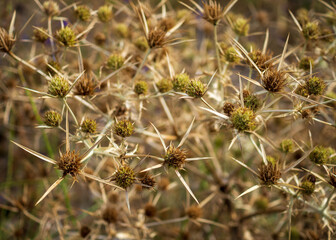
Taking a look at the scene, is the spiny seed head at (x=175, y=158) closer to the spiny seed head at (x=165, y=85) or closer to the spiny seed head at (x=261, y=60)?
the spiny seed head at (x=165, y=85)

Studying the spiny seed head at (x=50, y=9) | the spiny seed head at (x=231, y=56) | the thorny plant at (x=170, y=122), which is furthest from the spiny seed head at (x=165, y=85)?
the spiny seed head at (x=50, y=9)

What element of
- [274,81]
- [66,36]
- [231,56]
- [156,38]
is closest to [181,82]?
[156,38]

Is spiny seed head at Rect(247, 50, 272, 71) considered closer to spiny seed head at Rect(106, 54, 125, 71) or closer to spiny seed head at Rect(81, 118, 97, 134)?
spiny seed head at Rect(106, 54, 125, 71)

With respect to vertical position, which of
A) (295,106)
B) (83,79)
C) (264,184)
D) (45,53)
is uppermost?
(45,53)

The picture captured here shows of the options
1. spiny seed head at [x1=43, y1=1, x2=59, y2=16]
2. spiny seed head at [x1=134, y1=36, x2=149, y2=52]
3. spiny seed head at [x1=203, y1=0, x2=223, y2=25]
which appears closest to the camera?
spiny seed head at [x1=203, y1=0, x2=223, y2=25]

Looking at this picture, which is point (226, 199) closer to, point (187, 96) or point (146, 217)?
point (146, 217)

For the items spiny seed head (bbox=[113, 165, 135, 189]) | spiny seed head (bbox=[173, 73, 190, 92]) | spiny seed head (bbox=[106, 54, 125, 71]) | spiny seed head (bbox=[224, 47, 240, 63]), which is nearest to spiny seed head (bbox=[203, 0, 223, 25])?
spiny seed head (bbox=[224, 47, 240, 63])

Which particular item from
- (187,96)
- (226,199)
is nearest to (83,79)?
(187,96)

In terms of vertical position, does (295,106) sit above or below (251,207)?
above

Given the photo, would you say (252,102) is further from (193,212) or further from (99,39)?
(99,39)
